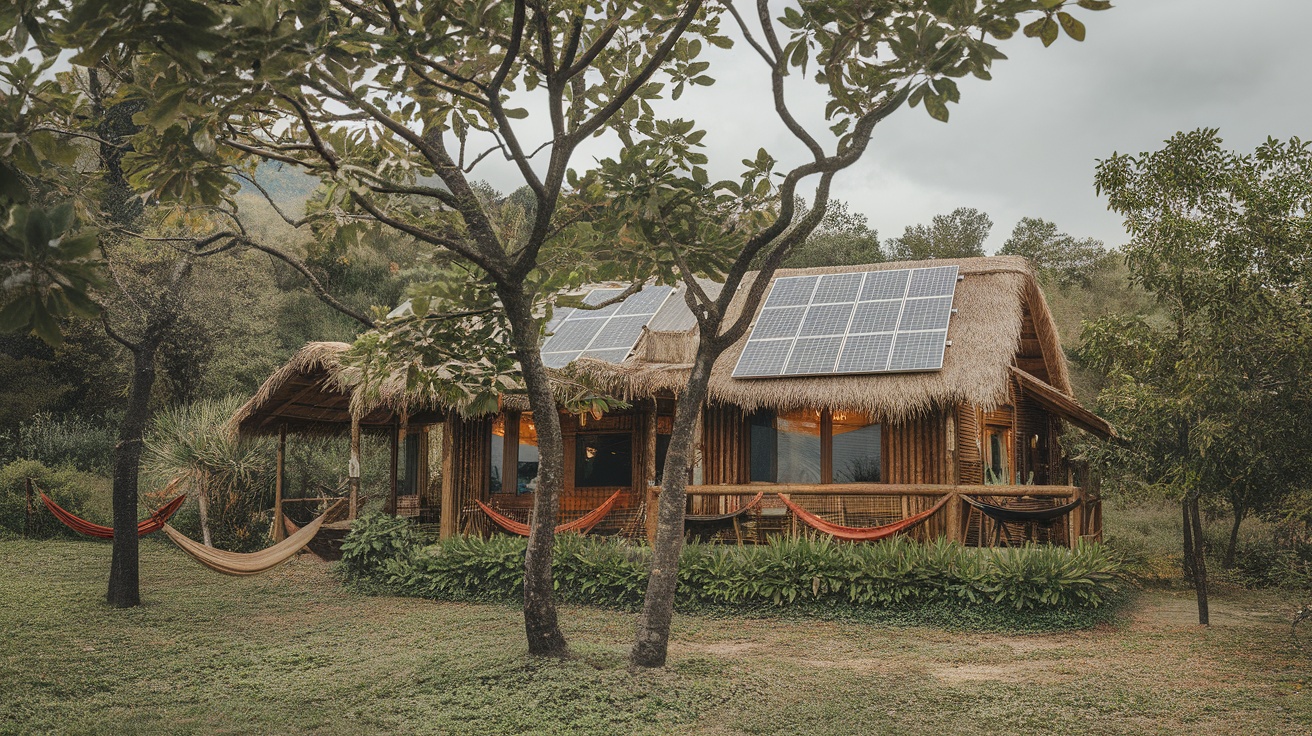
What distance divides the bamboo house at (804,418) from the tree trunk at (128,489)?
6.43 feet

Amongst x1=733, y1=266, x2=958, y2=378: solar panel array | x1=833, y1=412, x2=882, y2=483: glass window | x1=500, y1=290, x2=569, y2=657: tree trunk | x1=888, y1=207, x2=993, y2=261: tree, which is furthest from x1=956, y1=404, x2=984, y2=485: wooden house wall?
x1=888, y1=207, x2=993, y2=261: tree

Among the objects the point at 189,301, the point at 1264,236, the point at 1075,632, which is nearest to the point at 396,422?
the point at 189,301

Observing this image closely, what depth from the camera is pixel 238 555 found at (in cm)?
923

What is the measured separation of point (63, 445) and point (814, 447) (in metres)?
12.6

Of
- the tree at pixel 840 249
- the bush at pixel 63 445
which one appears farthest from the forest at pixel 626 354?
the tree at pixel 840 249

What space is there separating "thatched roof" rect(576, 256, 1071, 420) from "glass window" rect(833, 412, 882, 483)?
57 centimetres

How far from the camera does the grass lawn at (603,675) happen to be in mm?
5242

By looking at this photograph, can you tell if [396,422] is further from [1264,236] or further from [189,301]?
[1264,236]

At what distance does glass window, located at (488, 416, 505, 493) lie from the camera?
529 inches

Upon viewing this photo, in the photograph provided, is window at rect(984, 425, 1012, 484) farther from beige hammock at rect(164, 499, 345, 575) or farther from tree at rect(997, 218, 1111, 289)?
tree at rect(997, 218, 1111, 289)

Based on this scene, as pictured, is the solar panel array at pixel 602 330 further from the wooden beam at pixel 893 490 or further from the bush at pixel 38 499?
the bush at pixel 38 499

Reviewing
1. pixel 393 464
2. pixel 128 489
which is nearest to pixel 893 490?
pixel 128 489

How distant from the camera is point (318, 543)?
37.0 ft

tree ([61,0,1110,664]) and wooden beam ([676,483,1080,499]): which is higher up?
tree ([61,0,1110,664])
